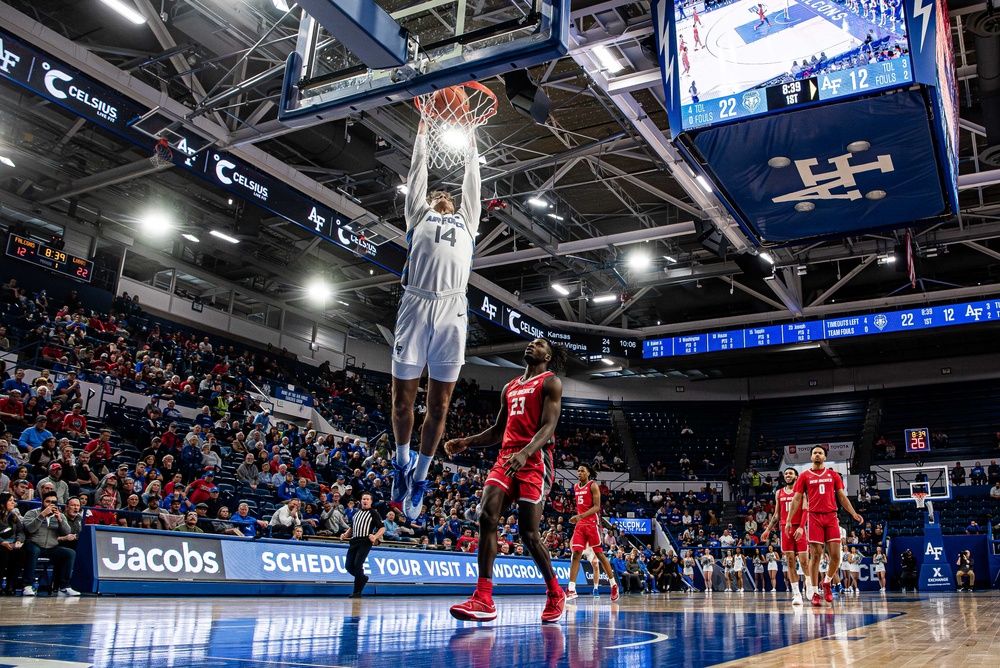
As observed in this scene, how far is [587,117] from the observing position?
15570 mm

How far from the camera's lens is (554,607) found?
18.4 ft

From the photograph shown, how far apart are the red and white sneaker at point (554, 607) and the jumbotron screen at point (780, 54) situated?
512 centimetres

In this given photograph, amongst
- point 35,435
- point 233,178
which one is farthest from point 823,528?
point 35,435

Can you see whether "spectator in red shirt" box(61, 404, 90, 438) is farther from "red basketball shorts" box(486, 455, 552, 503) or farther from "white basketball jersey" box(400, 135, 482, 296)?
"red basketball shorts" box(486, 455, 552, 503)

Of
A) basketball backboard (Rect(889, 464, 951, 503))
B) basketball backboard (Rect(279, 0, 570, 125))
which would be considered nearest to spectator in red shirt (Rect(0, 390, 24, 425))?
basketball backboard (Rect(279, 0, 570, 125))

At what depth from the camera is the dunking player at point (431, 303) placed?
562cm

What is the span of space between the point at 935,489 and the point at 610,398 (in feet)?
48.0

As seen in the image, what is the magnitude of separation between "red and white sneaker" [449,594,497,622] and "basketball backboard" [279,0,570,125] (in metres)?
3.70

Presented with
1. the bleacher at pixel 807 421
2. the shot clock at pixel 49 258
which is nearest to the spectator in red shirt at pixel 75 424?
the shot clock at pixel 49 258

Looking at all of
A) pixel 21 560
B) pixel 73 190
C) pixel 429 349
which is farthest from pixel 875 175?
pixel 73 190

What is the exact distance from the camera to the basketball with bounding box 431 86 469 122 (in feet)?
20.0

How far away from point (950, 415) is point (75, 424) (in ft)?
98.4

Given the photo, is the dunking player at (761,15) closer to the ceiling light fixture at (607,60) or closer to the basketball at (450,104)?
the basketball at (450,104)

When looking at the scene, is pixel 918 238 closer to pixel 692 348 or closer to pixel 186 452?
pixel 692 348
